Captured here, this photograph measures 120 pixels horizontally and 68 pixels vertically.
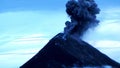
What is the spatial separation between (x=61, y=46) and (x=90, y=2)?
14704 mm

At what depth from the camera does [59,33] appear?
101 meters

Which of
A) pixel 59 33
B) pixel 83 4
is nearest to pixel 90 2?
pixel 83 4

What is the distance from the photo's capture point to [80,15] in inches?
4016

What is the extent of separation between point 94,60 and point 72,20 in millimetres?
11761

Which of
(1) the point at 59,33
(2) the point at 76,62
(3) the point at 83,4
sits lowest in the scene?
(2) the point at 76,62

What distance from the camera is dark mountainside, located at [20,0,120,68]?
3794 inches

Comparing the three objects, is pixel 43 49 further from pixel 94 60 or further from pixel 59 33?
pixel 94 60

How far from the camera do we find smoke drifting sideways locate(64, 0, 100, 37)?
333 feet

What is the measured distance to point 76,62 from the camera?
9525 centimetres

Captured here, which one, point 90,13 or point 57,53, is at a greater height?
point 90,13

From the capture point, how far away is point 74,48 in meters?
103

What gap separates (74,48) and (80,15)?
8725 millimetres

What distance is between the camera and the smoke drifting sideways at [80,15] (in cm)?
10150

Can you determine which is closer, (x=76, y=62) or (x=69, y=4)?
(x=76, y=62)
